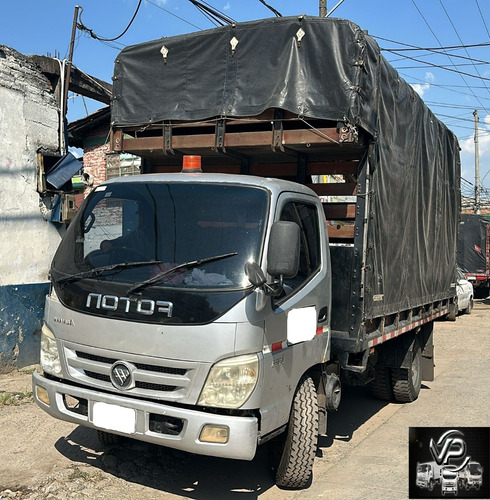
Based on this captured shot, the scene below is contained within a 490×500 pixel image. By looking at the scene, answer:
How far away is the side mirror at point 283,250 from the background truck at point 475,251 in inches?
811

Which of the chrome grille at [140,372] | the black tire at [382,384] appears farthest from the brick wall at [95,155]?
the chrome grille at [140,372]

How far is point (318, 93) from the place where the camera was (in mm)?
4801

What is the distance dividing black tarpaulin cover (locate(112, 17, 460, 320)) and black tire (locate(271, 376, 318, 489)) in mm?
988

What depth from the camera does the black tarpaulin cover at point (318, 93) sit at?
4762 mm

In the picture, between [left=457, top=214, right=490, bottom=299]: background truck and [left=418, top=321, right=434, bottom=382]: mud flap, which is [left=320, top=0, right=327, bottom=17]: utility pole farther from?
[left=457, top=214, right=490, bottom=299]: background truck

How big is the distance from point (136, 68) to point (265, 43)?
1.36 m

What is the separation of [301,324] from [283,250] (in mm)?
690

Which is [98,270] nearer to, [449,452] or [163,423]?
[163,423]

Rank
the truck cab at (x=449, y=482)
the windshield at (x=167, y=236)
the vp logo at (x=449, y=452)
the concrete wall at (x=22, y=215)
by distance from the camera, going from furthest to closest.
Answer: the concrete wall at (x=22, y=215), the vp logo at (x=449, y=452), the truck cab at (x=449, y=482), the windshield at (x=167, y=236)

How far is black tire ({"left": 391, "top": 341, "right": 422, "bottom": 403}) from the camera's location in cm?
687

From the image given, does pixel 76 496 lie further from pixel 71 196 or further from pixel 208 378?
pixel 71 196

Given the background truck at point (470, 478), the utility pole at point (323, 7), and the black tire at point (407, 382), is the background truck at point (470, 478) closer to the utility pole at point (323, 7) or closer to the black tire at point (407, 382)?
the black tire at point (407, 382)

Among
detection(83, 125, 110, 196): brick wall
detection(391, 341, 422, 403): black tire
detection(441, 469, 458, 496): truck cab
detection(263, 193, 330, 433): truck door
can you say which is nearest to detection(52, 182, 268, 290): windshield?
detection(263, 193, 330, 433): truck door

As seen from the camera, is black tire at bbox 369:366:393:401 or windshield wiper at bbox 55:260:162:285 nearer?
windshield wiper at bbox 55:260:162:285
